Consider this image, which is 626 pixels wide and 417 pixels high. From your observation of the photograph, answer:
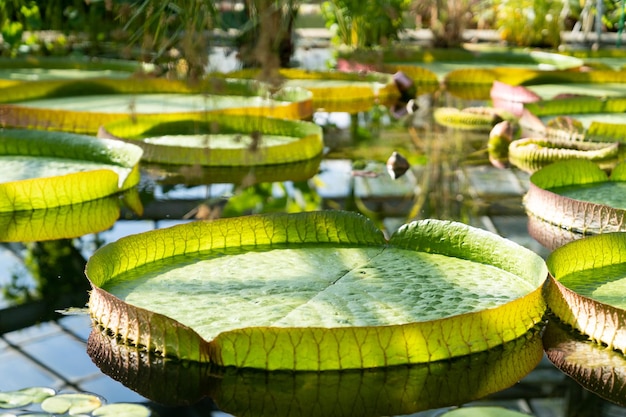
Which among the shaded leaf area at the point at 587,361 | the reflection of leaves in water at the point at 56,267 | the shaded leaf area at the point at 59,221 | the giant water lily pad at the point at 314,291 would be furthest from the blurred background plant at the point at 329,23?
the shaded leaf area at the point at 587,361

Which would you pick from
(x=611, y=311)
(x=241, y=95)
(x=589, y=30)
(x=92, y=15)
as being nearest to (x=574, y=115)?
(x=241, y=95)

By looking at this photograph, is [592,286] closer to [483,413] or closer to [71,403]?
[483,413]

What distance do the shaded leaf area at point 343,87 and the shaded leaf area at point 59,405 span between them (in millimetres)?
4868

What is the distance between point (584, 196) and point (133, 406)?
230 cm

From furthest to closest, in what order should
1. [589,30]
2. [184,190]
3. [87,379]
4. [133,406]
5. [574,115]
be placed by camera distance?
[589,30] → [574,115] → [184,190] → [87,379] → [133,406]

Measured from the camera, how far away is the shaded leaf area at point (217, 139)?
470cm

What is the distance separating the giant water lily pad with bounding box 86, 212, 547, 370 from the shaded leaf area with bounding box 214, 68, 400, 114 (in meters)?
3.94

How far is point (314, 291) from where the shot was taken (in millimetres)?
2635

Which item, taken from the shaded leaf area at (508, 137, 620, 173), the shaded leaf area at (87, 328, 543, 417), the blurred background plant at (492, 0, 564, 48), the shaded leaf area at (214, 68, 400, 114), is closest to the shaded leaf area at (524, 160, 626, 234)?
the shaded leaf area at (508, 137, 620, 173)

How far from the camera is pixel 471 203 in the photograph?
4.12 metres

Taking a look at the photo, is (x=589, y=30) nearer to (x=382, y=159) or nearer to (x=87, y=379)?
(x=382, y=159)

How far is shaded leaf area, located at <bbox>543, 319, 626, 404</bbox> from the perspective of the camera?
2311 millimetres

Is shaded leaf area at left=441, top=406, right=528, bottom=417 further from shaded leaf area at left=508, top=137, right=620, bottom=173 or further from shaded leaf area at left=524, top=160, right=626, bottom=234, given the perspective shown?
shaded leaf area at left=508, top=137, right=620, bottom=173

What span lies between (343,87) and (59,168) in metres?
3.44
